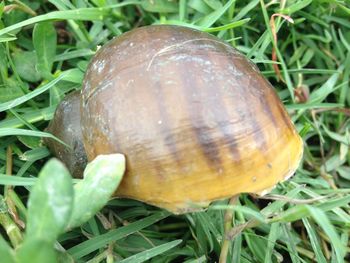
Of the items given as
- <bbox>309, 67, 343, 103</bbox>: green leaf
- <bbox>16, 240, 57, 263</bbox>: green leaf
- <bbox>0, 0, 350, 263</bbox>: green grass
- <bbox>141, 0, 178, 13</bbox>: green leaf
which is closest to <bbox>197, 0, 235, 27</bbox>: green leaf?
<bbox>0, 0, 350, 263</bbox>: green grass

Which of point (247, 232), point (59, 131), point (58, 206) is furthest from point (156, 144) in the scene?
point (247, 232)

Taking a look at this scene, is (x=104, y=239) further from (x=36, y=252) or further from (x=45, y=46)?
(x=45, y=46)

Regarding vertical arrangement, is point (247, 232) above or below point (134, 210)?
below

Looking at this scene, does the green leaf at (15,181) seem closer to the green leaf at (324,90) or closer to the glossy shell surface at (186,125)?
the glossy shell surface at (186,125)

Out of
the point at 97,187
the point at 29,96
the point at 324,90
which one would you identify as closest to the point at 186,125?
the point at 97,187

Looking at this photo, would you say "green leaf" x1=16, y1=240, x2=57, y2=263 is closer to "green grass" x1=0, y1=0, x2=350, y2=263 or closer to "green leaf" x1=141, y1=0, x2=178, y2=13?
"green grass" x1=0, y1=0, x2=350, y2=263

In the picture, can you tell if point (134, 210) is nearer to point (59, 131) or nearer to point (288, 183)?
point (59, 131)

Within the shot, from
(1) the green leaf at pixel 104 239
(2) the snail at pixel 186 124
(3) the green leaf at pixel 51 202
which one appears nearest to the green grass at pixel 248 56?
(1) the green leaf at pixel 104 239

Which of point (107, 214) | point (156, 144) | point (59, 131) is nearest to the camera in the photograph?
point (156, 144)
